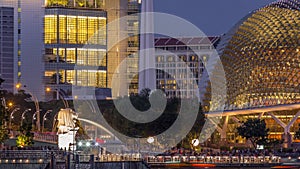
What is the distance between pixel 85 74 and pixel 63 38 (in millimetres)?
7050

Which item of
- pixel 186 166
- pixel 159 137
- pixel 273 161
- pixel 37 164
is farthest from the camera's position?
pixel 159 137

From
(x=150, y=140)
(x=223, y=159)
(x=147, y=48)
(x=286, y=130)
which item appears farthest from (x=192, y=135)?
(x=147, y=48)

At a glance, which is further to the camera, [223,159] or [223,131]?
[223,131]

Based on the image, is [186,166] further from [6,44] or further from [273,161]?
[6,44]

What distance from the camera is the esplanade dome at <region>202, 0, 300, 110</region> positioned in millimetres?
134750

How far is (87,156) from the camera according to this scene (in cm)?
7312

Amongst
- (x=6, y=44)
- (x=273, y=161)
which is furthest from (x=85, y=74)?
(x=273, y=161)

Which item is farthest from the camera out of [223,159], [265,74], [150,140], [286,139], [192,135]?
[265,74]

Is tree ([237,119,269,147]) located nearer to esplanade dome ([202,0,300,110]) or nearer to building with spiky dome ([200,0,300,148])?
building with spiky dome ([200,0,300,148])

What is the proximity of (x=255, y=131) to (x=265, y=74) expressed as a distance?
16077mm

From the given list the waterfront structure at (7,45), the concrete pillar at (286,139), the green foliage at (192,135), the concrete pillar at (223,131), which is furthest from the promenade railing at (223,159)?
the waterfront structure at (7,45)

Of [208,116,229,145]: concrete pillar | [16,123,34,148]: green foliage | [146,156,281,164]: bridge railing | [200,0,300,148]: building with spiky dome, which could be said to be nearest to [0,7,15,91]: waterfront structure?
[200,0,300,148]: building with spiky dome

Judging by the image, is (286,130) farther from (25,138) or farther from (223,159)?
(25,138)

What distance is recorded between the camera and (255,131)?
12294 cm
